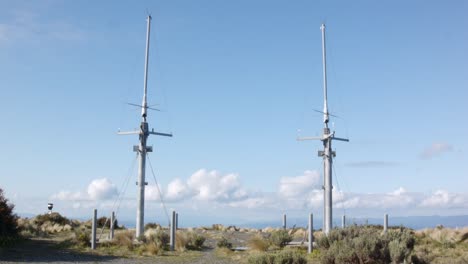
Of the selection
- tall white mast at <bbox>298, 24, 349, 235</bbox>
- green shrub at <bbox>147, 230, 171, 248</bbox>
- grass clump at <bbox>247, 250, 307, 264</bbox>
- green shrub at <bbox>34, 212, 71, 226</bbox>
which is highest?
tall white mast at <bbox>298, 24, 349, 235</bbox>

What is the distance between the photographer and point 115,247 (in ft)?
87.2

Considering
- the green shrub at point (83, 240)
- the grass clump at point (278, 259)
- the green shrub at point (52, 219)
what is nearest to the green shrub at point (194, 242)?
the green shrub at point (83, 240)

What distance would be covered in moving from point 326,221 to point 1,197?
16.7 metres

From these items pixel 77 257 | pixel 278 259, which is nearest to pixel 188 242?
pixel 77 257

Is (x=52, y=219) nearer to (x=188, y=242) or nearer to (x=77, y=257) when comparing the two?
(x=188, y=242)

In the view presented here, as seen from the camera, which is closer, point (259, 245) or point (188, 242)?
point (259, 245)

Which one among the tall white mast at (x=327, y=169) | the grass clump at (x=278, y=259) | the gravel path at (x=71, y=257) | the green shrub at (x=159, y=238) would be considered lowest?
the gravel path at (x=71, y=257)

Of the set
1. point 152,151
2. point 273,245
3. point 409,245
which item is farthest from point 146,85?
point 409,245

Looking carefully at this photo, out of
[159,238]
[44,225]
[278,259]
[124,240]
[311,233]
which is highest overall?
[311,233]

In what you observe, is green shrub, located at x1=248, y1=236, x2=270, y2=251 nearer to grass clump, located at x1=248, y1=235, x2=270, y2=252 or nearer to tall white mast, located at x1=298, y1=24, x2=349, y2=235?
grass clump, located at x1=248, y1=235, x2=270, y2=252

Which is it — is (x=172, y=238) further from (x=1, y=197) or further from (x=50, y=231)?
(x=50, y=231)

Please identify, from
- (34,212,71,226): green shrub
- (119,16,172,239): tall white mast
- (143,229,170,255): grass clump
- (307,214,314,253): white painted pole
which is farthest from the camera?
(34,212,71,226): green shrub

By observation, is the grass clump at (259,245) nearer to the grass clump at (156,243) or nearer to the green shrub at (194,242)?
the green shrub at (194,242)

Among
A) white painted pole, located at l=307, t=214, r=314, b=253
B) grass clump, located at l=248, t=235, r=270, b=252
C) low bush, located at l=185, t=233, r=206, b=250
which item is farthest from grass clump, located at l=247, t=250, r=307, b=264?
low bush, located at l=185, t=233, r=206, b=250
